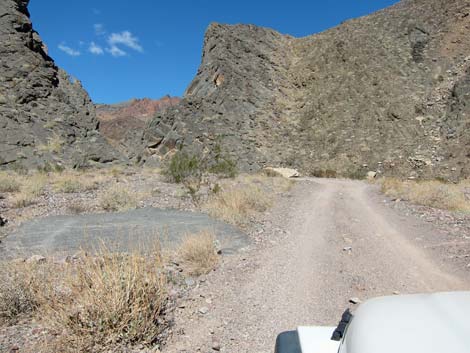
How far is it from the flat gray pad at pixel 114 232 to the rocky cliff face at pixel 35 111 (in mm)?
13192

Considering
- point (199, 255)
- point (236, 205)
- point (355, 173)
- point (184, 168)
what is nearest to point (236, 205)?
point (236, 205)

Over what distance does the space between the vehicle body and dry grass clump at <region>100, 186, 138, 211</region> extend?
10.5m

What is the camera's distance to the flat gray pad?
7172mm

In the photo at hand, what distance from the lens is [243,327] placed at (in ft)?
14.3

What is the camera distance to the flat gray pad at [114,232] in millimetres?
7172

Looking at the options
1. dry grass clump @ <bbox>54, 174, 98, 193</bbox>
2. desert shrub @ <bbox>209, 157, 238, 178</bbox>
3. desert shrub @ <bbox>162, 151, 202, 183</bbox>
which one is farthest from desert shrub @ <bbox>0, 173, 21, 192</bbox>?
desert shrub @ <bbox>209, 157, 238, 178</bbox>

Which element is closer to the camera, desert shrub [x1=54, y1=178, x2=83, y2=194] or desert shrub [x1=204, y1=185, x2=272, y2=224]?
desert shrub [x1=204, y1=185, x2=272, y2=224]

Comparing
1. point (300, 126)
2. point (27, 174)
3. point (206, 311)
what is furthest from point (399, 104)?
point (206, 311)

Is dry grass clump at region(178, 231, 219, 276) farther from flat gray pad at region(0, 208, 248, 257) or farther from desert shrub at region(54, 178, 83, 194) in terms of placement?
desert shrub at region(54, 178, 83, 194)

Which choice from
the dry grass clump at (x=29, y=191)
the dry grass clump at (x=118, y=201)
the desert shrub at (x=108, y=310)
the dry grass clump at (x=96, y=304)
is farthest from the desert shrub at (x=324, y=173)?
the desert shrub at (x=108, y=310)

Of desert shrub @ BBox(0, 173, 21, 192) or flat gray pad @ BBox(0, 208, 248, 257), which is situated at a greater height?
desert shrub @ BBox(0, 173, 21, 192)

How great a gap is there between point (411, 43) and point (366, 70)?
602cm

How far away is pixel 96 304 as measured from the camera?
148 inches

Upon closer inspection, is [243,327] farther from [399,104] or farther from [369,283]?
[399,104]
